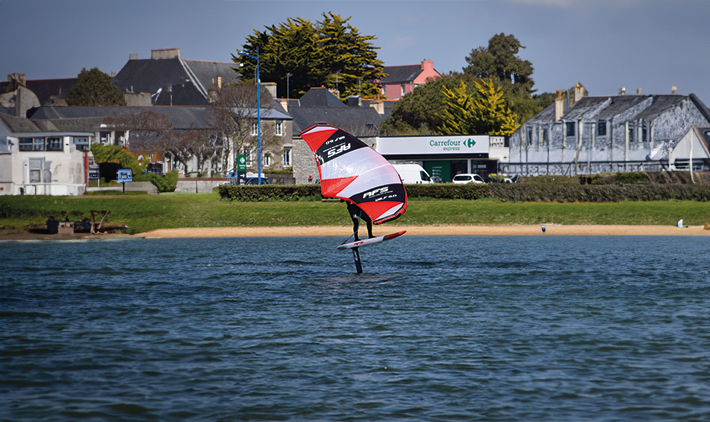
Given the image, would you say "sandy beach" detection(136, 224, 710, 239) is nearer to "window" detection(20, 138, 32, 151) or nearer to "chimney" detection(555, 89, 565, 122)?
"window" detection(20, 138, 32, 151)

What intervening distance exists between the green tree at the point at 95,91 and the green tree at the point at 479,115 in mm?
56656

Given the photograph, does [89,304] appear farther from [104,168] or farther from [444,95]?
[444,95]

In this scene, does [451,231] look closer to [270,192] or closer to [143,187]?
[270,192]

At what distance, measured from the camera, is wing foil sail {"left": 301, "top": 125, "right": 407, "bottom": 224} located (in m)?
25.1

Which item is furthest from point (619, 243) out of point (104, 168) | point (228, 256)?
point (104, 168)

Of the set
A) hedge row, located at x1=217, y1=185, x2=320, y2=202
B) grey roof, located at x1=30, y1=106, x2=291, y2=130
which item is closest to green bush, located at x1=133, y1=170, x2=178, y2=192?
hedge row, located at x1=217, y1=185, x2=320, y2=202

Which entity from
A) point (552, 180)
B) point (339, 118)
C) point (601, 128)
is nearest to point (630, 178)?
point (552, 180)

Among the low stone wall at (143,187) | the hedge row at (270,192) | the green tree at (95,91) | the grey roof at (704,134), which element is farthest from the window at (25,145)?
the green tree at (95,91)

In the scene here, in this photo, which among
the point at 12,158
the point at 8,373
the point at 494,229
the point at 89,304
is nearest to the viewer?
the point at 8,373

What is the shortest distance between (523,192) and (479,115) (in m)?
50.5

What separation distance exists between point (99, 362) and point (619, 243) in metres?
29.0

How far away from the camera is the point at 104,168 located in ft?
255

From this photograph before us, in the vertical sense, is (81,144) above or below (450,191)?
above

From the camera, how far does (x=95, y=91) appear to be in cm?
13125
